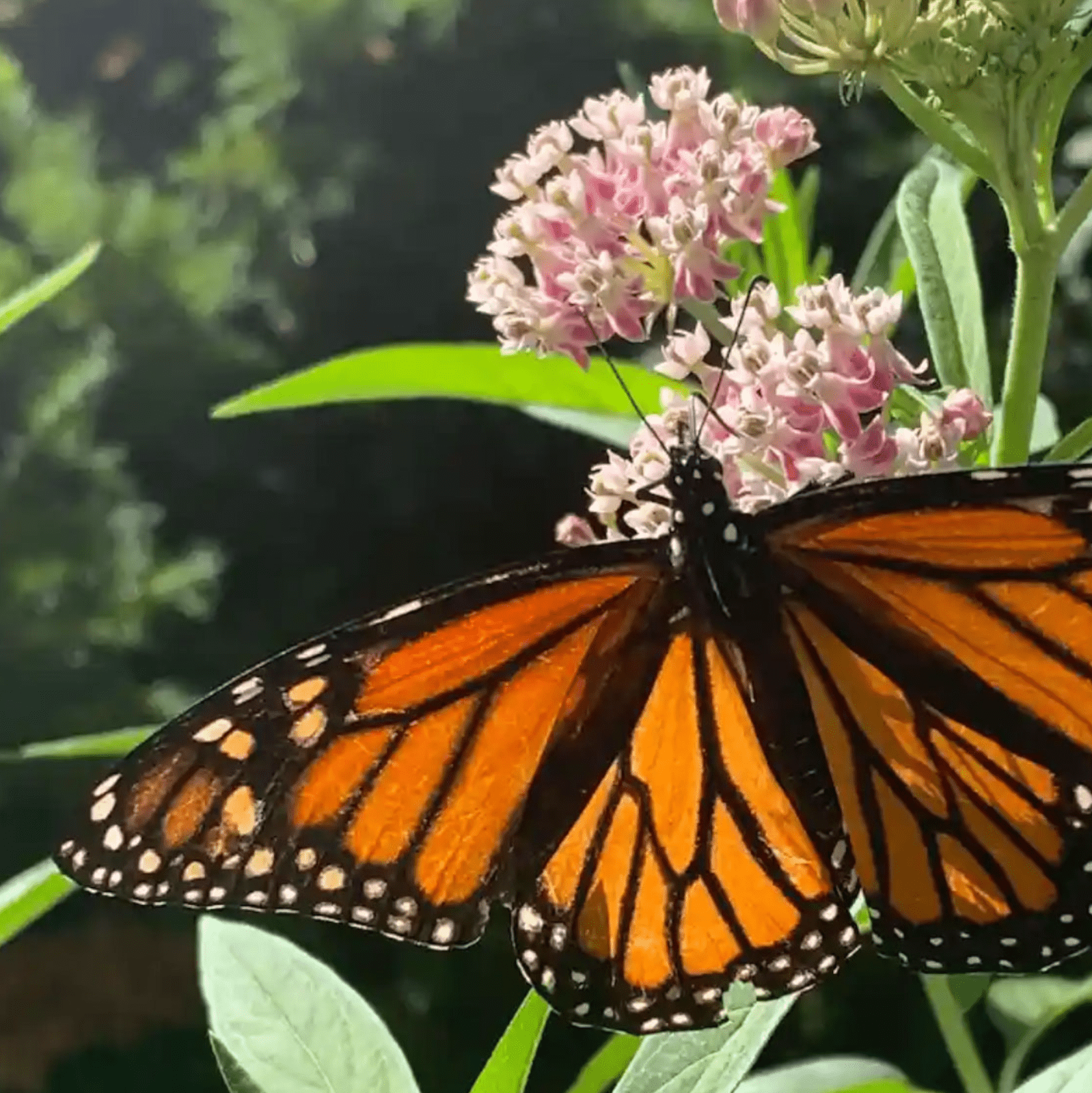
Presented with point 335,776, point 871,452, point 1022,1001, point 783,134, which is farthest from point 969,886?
point 1022,1001

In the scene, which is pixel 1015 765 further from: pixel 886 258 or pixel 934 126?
pixel 886 258

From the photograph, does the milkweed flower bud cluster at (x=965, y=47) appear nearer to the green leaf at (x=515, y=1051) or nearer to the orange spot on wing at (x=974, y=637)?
the orange spot on wing at (x=974, y=637)

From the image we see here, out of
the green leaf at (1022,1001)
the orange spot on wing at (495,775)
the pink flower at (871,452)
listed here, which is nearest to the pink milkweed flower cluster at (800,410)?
the pink flower at (871,452)

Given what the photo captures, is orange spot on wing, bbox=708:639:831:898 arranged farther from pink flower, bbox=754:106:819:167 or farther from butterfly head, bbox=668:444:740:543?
pink flower, bbox=754:106:819:167

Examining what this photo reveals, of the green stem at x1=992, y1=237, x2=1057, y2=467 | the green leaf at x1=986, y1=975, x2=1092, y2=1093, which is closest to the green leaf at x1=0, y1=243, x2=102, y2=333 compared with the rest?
the green stem at x1=992, y1=237, x2=1057, y2=467

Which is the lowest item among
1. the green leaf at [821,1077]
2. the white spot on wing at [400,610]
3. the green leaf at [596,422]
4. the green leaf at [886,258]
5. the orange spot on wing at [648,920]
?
the green leaf at [821,1077]

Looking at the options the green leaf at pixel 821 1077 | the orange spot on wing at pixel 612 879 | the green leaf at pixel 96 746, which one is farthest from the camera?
the green leaf at pixel 821 1077
